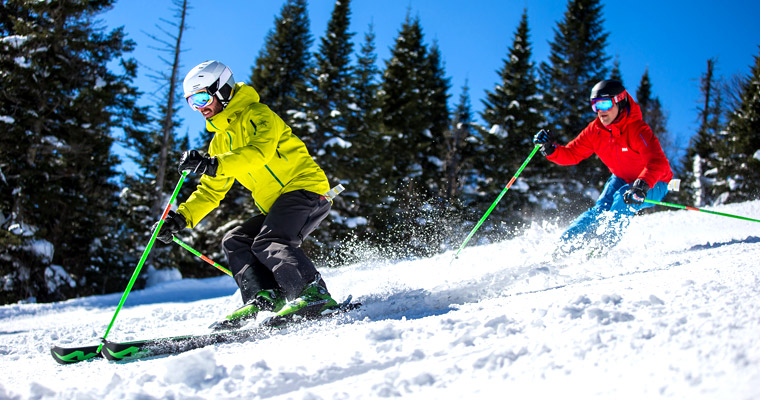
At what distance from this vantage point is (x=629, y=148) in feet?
16.5

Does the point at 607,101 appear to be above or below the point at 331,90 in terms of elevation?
below

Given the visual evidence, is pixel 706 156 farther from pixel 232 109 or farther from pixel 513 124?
pixel 232 109

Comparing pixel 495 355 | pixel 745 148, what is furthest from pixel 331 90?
pixel 745 148

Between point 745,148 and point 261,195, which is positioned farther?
point 745,148

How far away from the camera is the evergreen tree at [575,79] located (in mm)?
25656

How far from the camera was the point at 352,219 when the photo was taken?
17.1 metres

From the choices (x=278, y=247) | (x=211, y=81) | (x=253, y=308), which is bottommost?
(x=253, y=308)

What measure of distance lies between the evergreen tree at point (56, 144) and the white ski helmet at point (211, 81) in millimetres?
10567

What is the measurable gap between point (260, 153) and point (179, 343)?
Result: 4.71 ft

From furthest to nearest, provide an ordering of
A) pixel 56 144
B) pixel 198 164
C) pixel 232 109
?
pixel 56 144 → pixel 232 109 → pixel 198 164

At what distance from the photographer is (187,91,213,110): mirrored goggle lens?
3777 mm

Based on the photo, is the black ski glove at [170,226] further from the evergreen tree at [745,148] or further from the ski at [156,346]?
the evergreen tree at [745,148]

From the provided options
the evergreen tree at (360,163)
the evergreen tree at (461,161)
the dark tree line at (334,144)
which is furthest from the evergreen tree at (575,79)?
the evergreen tree at (360,163)

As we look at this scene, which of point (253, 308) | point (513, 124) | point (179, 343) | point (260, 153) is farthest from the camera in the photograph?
point (513, 124)
